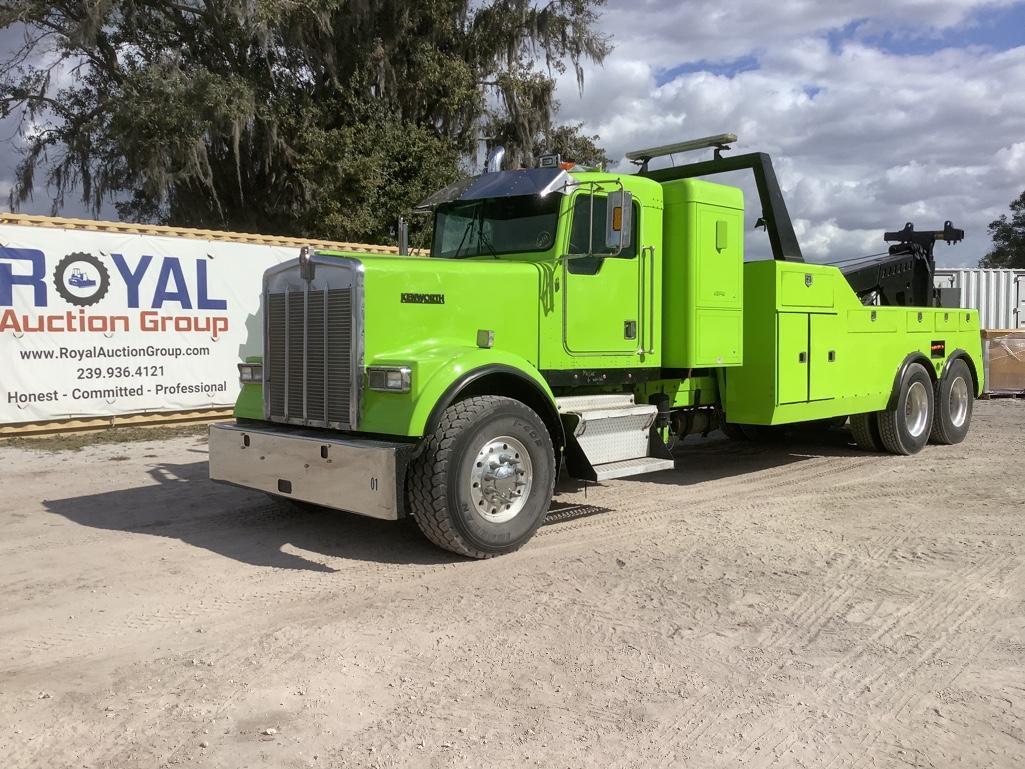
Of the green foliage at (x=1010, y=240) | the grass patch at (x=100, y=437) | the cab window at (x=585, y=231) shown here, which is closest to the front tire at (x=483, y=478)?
the cab window at (x=585, y=231)

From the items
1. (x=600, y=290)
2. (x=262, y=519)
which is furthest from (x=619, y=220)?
(x=262, y=519)

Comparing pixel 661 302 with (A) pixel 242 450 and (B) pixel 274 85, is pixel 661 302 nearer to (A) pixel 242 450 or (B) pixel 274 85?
(A) pixel 242 450

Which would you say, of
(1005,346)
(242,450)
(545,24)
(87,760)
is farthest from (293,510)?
(545,24)

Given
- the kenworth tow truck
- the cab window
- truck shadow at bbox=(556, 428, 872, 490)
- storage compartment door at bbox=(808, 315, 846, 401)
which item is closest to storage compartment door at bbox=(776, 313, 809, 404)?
the kenworth tow truck

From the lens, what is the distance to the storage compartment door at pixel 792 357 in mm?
8102

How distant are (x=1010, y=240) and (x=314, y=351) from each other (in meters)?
49.9

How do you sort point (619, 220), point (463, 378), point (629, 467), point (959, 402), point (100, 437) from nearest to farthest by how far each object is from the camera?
1. point (463, 378)
2. point (619, 220)
3. point (629, 467)
4. point (100, 437)
5. point (959, 402)

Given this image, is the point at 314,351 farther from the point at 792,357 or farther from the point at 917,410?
the point at 917,410

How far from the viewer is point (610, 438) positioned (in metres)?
6.87

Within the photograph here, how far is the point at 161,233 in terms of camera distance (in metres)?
12.2

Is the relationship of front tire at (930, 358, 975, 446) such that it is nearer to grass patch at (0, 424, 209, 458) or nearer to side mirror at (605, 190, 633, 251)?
side mirror at (605, 190, 633, 251)

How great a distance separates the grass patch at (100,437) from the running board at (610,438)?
6.90m

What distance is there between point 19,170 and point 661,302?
18655 mm

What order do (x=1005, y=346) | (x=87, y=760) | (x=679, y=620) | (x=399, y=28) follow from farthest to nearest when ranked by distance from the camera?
(x=399, y=28) → (x=1005, y=346) → (x=679, y=620) → (x=87, y=760)
